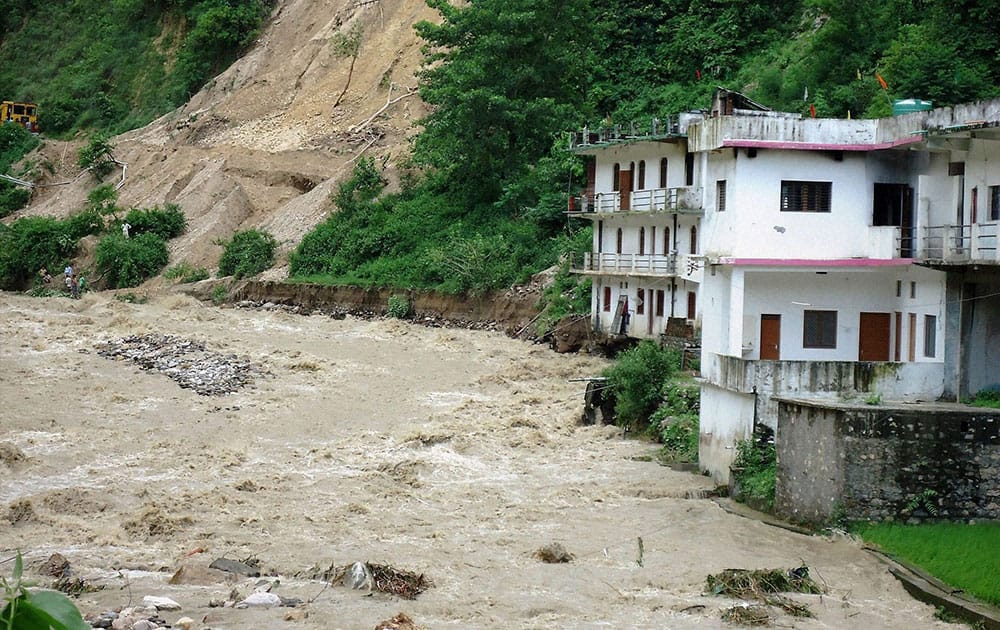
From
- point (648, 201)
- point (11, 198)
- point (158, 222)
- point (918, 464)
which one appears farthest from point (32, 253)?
point (918, 464)

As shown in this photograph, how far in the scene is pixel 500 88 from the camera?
53344 millimetres

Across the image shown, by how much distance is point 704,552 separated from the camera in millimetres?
19438

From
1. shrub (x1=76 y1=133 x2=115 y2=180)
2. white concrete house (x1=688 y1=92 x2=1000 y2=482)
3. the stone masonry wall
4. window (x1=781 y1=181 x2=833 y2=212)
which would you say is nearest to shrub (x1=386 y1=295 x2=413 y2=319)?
white concrete house (x1=688 y1=92 x2=1000 y2=482)

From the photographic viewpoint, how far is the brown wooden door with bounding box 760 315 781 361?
26.0 m

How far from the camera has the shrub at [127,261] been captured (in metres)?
60.7

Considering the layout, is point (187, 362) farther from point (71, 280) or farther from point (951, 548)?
point (951, 548)

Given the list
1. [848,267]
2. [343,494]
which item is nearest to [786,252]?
[848,267]

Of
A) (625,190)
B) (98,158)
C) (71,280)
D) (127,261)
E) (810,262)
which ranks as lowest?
(71,280)

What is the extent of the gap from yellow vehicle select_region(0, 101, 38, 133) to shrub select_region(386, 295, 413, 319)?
46.3 m

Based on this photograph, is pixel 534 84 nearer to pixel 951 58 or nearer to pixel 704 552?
pixel 951 58

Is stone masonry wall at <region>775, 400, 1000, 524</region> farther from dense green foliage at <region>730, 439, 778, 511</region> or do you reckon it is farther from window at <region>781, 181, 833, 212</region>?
window at <region>781, 181, 833, 212</region>

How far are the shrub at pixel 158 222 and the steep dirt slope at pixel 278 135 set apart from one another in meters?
0.74

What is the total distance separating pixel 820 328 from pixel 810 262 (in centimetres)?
190

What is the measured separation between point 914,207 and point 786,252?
288 cm
